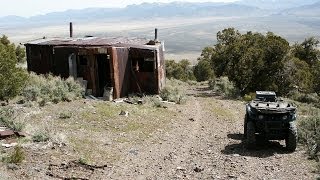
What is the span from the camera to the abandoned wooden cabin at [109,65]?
76.8 feet

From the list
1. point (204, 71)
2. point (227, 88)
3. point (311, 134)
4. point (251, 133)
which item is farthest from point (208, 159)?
point (204, 71)

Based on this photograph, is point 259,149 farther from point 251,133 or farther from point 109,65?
point 109,65

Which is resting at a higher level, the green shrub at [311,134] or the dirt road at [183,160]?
the green shrub at [311,134]

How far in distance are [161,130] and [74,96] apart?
630 centimetres

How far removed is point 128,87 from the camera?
24.8 m

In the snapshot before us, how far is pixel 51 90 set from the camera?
68.5ft

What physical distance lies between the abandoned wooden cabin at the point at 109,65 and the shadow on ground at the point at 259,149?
10120 millimetres

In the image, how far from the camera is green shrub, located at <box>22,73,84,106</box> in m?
20.1

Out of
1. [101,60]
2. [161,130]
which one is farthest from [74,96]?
[161,130]

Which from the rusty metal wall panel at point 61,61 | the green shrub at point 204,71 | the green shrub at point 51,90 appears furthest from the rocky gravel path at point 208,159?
the green shrub at point 204,71

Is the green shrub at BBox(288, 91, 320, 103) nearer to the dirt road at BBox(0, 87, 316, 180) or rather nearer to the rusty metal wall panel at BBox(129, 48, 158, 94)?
the rusty metal wall panel at BBox(129, 48, 158, 94)

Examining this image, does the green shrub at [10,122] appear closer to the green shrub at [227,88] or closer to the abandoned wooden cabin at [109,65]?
the abandoned wooden cabin at [109,65]

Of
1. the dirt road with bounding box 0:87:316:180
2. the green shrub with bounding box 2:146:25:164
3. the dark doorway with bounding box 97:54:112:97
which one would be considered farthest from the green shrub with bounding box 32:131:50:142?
the dark doorway with bounding box 97:54:112:97

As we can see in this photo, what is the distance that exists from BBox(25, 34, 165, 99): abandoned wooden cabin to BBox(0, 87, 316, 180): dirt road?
7.42 m
